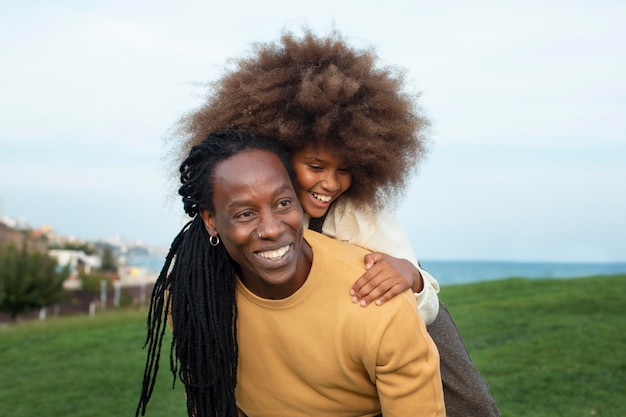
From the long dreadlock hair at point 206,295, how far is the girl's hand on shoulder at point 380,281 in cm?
52

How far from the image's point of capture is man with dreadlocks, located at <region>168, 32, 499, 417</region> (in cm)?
308

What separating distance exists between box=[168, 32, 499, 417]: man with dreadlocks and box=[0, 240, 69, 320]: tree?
3566 cm

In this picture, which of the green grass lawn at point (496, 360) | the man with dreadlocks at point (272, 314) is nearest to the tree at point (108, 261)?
the green grass lawn at point (496, 360)

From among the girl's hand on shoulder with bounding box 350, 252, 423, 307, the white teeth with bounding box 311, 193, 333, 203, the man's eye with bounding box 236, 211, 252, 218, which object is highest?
the white teeth with bounding box 311, 193, 333, 203

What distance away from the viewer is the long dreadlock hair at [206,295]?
114 inches

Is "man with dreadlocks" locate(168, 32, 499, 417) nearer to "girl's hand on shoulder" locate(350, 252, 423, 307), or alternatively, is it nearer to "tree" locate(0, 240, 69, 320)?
"girl's hand on shoulder" locate(350, 252, 423, 307)

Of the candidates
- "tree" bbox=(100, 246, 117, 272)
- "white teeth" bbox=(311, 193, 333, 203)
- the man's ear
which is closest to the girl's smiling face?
"white teeth" bbox=(311, 193, 333, 203)

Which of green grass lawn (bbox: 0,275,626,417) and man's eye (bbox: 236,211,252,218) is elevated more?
man's eye (bbox: 236,211,252,218)

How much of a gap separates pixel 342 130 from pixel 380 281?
2.64 feet

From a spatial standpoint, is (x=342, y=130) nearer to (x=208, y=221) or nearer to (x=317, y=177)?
(x=317, y=177)

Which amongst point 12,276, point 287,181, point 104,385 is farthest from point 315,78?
point 12,276

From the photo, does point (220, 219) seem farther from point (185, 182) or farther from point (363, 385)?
point (363, 385)

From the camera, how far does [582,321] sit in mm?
9953

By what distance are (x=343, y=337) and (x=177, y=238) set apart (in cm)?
97
